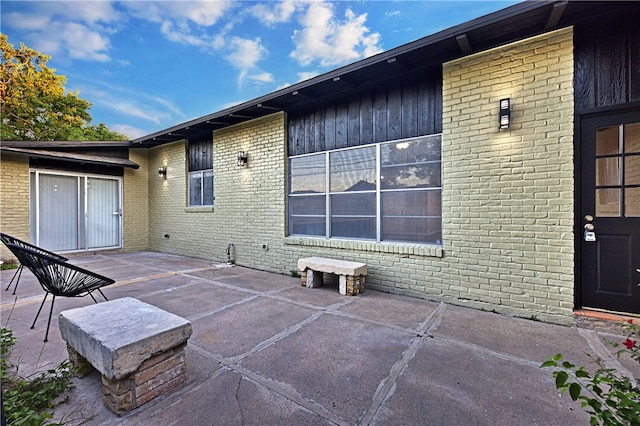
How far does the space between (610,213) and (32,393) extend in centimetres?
550

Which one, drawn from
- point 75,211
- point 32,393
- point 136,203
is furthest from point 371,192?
point 75,211

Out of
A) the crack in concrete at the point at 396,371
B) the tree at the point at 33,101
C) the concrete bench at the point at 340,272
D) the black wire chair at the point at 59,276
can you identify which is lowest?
the crack in concrete at the point at 396,371

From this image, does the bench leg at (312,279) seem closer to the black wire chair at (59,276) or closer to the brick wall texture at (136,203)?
the black wire chair at (59,276)

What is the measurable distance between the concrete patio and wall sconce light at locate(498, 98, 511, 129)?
239 cm

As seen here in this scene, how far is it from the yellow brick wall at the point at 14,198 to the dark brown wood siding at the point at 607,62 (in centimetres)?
1073

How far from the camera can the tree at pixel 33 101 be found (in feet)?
37.7

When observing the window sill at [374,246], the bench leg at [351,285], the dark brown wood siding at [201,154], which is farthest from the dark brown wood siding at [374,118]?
the dark brown wood siding at [201,154]

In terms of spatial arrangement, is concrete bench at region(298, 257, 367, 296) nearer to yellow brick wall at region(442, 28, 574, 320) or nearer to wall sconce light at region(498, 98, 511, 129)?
yellow brick wall at region(442, 28, 574, 320)

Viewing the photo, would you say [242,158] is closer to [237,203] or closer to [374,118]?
[237,203]

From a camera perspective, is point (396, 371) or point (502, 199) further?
point (502, 199)

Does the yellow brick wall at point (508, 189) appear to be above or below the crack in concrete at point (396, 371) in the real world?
above

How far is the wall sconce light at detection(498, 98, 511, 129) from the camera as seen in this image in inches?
133

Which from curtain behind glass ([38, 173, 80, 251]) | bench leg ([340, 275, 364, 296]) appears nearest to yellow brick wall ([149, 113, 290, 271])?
bench leg ([340, 275, 364, 296])

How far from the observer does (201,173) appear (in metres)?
7.44
